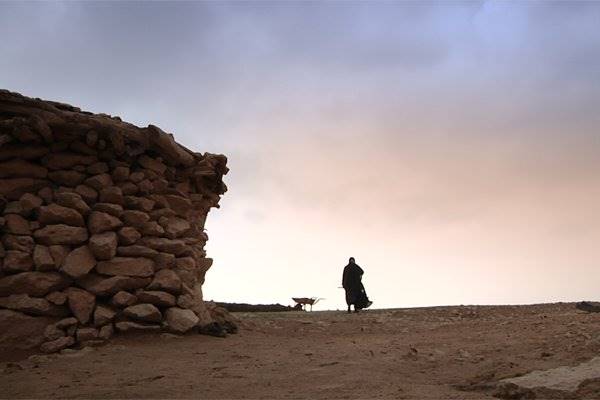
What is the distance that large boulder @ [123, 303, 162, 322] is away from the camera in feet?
21.0

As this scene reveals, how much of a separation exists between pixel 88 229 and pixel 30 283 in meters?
0.94

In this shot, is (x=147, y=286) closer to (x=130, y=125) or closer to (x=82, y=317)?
(x=82, y=317)

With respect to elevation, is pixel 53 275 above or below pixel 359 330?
above

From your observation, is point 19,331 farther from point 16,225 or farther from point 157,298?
point 157,298

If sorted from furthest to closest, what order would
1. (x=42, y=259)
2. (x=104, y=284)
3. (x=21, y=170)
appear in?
1. (x=21, y=170)
2. (x=104, y=284)
3. (x=42, y=259)

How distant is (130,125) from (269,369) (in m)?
4.21

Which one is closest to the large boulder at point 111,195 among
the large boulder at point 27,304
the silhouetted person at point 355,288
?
the large boulder at point 27,304

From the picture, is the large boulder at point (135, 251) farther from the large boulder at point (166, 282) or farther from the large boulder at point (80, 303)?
the large boulder at point (80, 303)

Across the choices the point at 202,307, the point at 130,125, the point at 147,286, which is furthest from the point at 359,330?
the point at 130,125

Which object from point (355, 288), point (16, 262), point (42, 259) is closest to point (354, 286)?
point (355, 288)

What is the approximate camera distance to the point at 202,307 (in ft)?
24.3

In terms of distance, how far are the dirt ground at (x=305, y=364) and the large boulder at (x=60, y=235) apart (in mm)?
1311

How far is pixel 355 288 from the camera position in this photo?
13219 millimetres

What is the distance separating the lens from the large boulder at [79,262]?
627 cm
